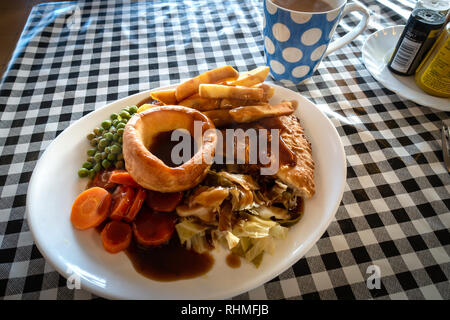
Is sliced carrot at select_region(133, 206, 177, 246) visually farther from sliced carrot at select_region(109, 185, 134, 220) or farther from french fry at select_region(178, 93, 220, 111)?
french fry at select_region(178, 93, 220, 111)

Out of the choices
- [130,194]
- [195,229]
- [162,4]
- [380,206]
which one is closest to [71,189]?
[130,194]

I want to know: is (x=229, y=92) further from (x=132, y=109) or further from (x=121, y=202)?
(x=121, y=202)

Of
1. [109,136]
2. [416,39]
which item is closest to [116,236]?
[109,136]

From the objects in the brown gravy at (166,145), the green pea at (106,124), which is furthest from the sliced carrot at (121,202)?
the green pea at (106,124)

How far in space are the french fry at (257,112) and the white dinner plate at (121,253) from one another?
0.86ft

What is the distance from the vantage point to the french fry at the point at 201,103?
5.33 ft

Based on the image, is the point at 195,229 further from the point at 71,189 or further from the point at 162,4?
the point at 162,4

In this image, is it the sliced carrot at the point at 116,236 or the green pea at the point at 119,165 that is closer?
the sliced carrot at the point at 116,236

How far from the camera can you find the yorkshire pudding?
4.19 ft

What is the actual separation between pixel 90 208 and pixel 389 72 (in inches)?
89.6

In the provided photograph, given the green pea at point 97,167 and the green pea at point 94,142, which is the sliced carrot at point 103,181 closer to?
the green pea at point 97,167

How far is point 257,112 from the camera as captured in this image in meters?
1.56

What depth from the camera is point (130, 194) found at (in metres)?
1.38

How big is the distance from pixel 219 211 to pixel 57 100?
169cm
